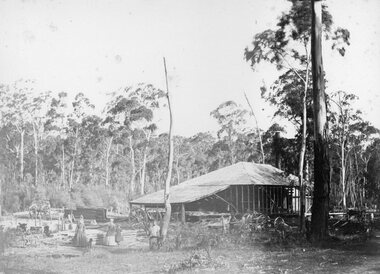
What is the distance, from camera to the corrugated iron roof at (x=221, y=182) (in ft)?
89.2

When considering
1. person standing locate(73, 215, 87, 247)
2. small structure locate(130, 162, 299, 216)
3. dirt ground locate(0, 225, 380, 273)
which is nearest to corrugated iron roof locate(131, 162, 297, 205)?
small structure locate(130, 162, 299, 216)

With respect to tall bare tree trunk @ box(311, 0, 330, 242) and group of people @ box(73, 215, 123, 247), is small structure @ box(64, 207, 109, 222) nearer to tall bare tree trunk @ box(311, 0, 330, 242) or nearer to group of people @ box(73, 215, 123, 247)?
group of people @ box(73, 215, 123, 247)

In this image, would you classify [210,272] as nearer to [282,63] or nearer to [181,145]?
[282,63]

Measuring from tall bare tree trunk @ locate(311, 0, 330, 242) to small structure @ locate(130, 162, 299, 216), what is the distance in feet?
32.0

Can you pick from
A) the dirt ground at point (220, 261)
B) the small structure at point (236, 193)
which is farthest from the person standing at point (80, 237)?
the small structure at point (236, 193)

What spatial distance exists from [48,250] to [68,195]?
98.8 feet

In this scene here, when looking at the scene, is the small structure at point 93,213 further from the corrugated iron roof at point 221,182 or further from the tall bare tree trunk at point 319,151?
the tall bare tree trunk at point 319,151

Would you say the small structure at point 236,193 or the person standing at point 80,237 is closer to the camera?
the person standing at point 80,237

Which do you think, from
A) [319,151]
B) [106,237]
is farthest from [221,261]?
[106,237]

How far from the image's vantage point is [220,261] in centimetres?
1203

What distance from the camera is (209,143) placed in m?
75.1

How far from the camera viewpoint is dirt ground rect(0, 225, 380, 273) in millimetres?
11617

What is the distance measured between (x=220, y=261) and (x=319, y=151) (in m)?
7.12

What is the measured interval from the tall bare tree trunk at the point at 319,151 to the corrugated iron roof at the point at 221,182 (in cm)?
998
